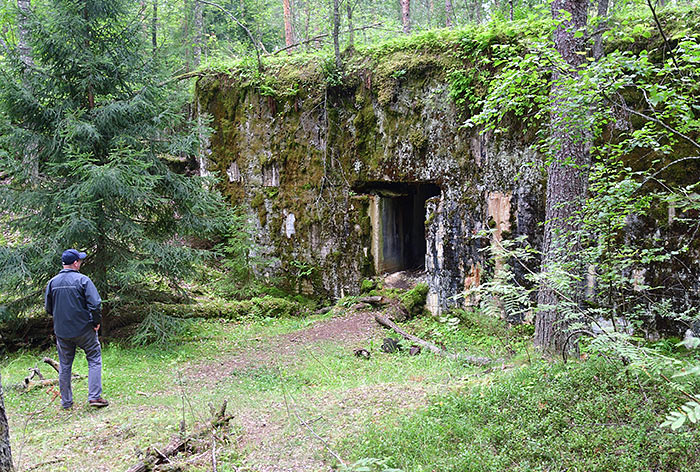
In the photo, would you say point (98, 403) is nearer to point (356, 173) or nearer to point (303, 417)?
point (303, 417)

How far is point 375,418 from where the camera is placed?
4336mm

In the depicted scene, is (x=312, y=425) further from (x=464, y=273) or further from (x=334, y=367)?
(x=464, y=273)

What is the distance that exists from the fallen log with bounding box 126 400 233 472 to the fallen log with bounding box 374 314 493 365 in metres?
3.76

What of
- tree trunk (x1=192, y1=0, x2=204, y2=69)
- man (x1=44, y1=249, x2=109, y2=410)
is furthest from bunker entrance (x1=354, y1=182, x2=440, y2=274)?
tree trunk (x1=192, y1=0, x2=204, y2=69)

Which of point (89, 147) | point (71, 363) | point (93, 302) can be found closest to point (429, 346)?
point (93, 302)

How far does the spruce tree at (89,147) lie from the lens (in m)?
6.98

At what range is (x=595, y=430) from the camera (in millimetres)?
3367

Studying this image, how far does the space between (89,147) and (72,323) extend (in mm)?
3438

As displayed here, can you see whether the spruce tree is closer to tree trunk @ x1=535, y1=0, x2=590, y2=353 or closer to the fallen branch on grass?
the fallen branch on grass

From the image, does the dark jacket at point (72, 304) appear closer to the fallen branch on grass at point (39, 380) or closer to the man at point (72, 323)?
the man at point (72, 323)

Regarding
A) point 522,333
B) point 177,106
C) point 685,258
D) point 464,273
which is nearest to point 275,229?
point 177,106

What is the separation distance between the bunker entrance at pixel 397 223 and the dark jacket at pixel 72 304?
6.19 metres

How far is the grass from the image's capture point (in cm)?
325

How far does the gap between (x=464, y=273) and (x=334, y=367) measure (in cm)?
355
